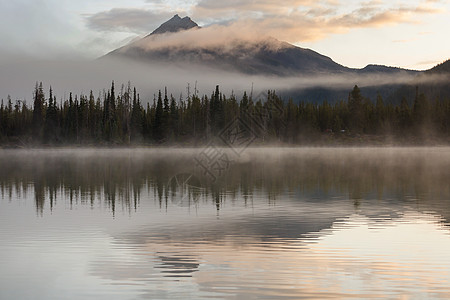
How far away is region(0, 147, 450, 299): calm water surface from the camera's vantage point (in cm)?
1370

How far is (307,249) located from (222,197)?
1520cm

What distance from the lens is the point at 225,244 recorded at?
61.7 feet

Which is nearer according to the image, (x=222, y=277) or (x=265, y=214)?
(x=222, y=277)

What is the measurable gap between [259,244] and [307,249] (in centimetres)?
166

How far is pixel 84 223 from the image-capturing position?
23.5 meters

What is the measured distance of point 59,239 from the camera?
1994 cm

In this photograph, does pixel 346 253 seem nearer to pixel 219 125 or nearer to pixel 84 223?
pixel 84 223

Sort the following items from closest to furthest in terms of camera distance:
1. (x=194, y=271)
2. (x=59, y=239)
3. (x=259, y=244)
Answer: (x=194, y=271), (x=259, y=244), (x=59, y=239)

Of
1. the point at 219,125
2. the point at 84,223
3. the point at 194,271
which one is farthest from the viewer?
the point at 219,125

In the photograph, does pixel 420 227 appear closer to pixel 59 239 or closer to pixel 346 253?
pixel 346 253

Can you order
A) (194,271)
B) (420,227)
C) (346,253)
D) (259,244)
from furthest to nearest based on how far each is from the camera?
(420,227) → (259,244) → (346,253) → (194,271)

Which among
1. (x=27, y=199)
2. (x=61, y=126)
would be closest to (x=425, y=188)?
(x=27, y=199)

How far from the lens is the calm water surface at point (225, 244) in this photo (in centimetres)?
1370

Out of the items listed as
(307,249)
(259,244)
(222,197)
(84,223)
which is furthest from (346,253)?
(222,197)
